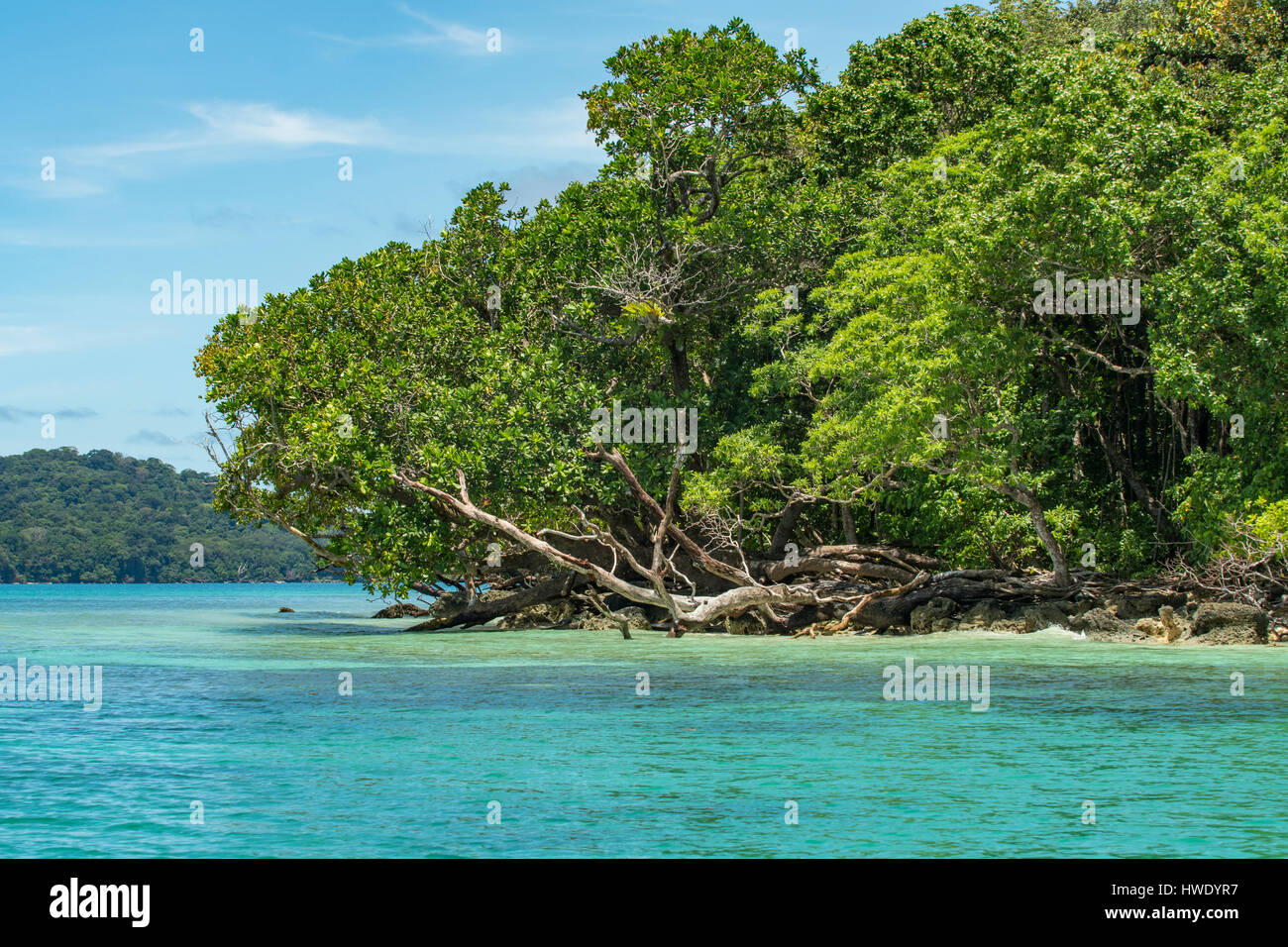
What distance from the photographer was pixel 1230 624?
73.7 ft

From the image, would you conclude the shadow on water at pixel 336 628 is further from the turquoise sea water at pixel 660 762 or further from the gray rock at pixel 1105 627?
the gray rock at pixel 1105 627

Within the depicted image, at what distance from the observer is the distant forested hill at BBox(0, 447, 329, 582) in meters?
119

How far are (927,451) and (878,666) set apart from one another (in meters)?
6.06

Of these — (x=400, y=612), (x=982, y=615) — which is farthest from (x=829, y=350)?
(x=400, y=612)

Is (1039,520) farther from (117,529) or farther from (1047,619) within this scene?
(117,529)

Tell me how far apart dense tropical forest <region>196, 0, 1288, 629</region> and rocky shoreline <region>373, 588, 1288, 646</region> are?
0.60m

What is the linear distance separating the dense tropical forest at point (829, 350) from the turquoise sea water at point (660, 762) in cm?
585

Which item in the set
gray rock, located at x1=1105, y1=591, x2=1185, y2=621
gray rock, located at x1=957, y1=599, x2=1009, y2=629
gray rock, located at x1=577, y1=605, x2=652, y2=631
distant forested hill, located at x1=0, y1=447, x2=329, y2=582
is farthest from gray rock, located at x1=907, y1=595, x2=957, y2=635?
distant forested hill, located at x1=0, y1=447, x2=329, y2=582

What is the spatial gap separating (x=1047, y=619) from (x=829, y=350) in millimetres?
7727

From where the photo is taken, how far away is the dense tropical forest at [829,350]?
22938 mm

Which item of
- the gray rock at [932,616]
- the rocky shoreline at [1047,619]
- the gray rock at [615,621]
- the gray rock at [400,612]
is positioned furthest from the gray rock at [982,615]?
the gray rock at [400,612]

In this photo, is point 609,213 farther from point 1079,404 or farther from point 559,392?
point 1079,404

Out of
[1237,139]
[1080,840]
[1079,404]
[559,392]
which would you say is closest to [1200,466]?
[1079,404]

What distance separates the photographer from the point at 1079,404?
2661 cm
